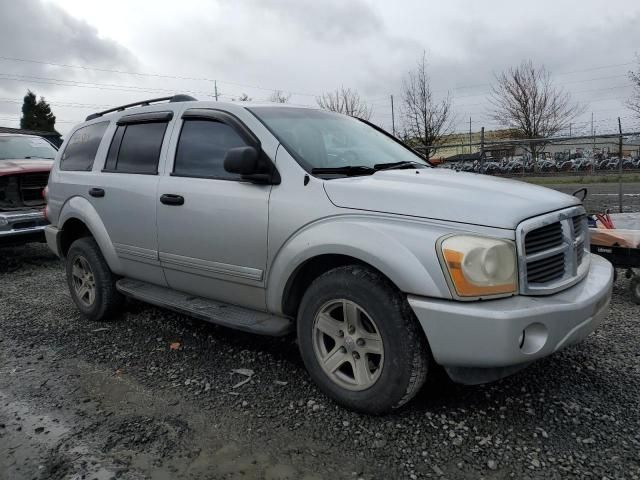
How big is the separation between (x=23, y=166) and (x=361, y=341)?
6690 mm

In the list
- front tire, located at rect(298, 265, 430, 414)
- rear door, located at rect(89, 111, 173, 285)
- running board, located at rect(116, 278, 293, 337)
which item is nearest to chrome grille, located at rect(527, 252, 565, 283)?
front tire, located at rect(298, 265, 430, 414)

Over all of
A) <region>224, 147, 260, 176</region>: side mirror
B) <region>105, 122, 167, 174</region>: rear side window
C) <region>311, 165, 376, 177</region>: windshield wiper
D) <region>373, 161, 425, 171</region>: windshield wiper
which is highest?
<region>105, 122, 167, 174</region>: rear side window

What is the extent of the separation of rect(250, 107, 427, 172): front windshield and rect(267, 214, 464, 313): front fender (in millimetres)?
486

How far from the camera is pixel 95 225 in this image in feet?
14.5

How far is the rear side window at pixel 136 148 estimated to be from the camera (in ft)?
13.2

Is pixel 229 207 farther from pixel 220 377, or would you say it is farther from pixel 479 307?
pixel 479 307

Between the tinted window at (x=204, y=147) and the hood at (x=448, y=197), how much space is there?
0.91m

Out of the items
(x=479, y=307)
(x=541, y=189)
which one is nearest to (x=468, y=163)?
(x=541, y=189)

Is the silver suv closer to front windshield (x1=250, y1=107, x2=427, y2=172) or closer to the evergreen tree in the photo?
front windshield (x1=250, y1=107, x2=427, y2=172)

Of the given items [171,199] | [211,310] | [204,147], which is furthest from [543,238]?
[171,199]

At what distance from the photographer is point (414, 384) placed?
2.67m

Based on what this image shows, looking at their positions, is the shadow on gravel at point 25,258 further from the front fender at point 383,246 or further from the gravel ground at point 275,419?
the front fender at point 383,246

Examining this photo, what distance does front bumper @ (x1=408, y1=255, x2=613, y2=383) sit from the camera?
2402 millimetres

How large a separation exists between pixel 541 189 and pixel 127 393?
9.35ft
